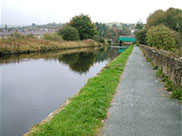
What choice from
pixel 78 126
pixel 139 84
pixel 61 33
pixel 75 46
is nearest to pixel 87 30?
pixel 61 33

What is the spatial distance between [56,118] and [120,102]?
240 centimetres

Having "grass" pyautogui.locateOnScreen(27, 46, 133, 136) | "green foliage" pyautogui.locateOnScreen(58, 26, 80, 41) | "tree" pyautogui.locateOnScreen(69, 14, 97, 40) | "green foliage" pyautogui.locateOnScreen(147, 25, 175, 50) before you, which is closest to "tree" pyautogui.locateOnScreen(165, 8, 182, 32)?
"green foliage" pyautogui.locateOnScreen(147, 25, 175, 50)

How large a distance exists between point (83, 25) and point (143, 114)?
236 feet

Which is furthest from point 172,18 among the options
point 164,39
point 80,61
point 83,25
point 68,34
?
point 83,25

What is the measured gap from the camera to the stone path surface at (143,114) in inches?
183

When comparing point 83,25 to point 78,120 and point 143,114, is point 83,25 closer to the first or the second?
point 143,114

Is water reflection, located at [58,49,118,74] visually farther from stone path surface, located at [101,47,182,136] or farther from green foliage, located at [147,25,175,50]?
stone path surface, located at [101,47,182,136]

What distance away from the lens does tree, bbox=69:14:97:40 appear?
247 feet

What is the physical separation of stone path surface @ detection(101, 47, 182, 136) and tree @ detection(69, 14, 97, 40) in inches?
2710

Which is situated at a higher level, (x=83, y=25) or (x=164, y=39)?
(x=83, y=25)

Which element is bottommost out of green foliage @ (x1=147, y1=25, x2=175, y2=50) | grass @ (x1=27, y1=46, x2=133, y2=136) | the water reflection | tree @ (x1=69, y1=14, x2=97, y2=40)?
grass @ (x1=27, y1=46, x2=133, y2=136)

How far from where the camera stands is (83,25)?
75.2m

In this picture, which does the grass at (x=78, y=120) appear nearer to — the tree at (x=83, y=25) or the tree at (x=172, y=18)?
the tree at (x=172, y=18)

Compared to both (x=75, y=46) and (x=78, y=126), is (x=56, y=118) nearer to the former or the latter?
(x=78, y=126)
